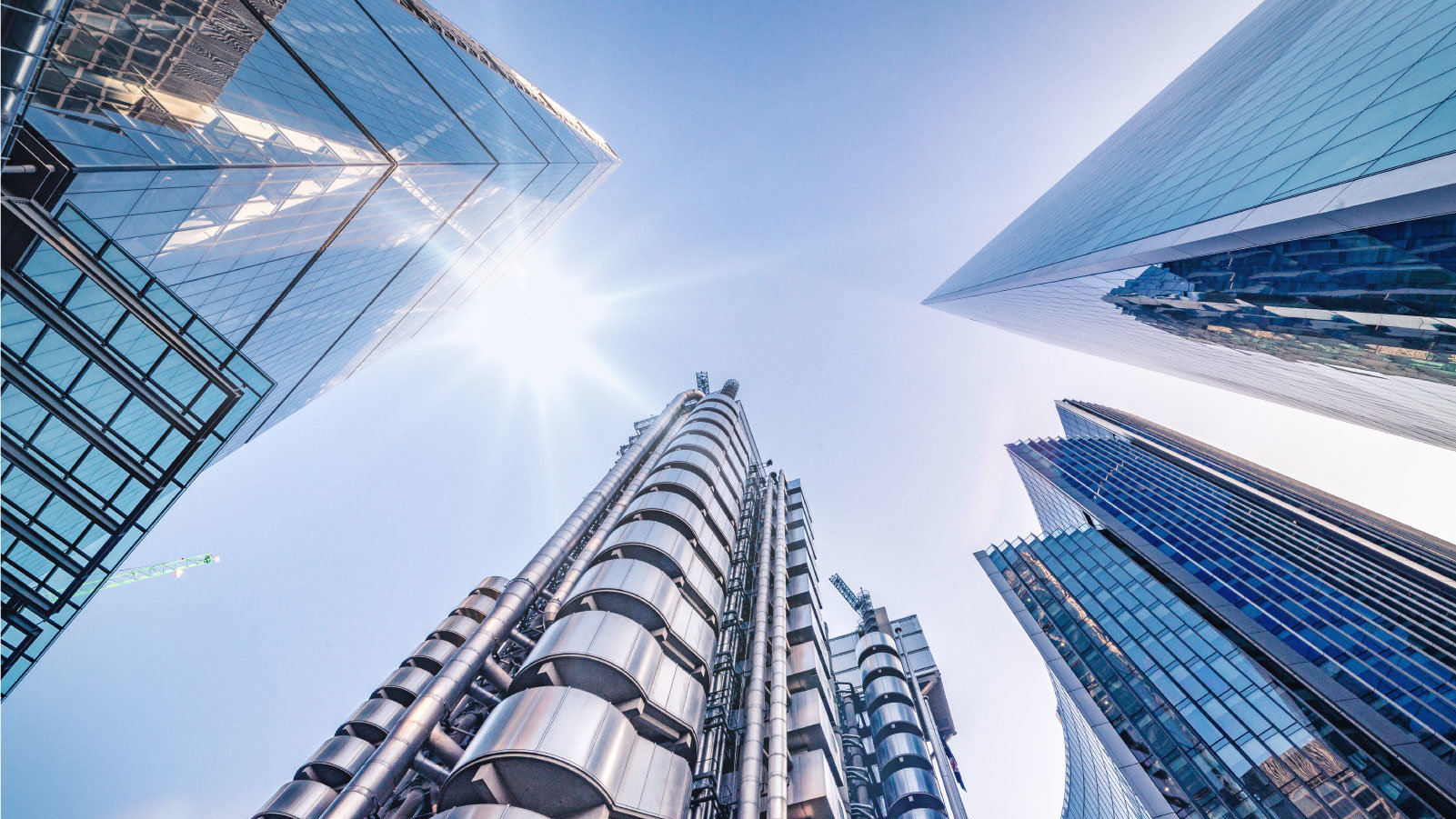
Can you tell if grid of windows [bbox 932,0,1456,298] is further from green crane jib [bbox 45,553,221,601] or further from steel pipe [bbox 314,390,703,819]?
green crane jib [bbox 45,553,221,601]

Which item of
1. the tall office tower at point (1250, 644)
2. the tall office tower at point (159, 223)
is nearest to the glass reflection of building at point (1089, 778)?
the tall office tower at point (1250, 644)

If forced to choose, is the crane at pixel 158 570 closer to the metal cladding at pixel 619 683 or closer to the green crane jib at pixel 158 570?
Answer: the green crane jib at pixel 158 570

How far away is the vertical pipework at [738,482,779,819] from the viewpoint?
54.4ft

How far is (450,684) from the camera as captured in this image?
669 inches

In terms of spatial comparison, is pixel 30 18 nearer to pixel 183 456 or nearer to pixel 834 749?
pixel 183 456

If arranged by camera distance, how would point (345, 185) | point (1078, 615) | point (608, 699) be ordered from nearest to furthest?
point (608, 699)
point (345, 185)
point (1078, 615)

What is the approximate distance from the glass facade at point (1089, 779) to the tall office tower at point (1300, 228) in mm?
30961

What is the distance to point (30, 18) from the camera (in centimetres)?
740

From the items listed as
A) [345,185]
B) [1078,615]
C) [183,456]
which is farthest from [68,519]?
[1078,615]

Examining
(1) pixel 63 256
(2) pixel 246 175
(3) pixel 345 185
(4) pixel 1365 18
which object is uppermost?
(4) pixel 1365 18

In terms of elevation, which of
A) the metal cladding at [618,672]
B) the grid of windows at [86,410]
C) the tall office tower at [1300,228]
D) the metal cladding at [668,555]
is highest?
the tall office tower at [1300,228]

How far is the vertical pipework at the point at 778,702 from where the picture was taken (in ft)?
55.1

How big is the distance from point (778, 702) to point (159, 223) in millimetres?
25787

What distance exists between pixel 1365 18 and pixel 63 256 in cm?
4385
